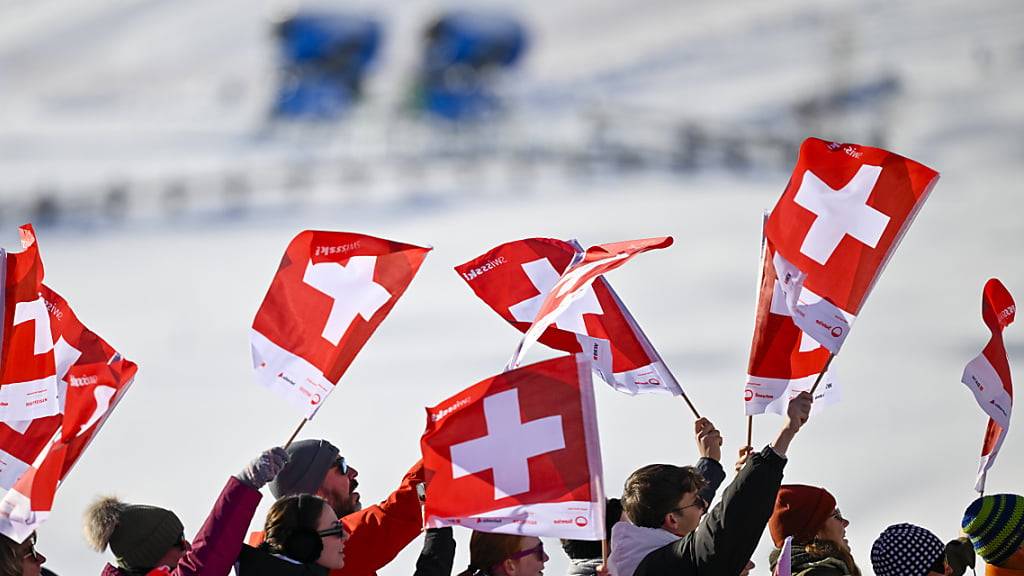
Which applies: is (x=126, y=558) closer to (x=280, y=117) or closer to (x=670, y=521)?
(x=670, y=521)

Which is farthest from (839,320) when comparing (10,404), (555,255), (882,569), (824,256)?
(10,404)

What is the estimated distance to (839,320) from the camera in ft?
11.9

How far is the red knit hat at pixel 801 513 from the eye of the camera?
151 inches

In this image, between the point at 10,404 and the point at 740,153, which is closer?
the point at 10,404

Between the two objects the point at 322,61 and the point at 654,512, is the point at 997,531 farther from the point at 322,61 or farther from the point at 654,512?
the point at 322,61

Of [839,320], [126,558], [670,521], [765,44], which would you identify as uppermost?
[765,44]

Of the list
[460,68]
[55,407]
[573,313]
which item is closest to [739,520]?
[573,313]

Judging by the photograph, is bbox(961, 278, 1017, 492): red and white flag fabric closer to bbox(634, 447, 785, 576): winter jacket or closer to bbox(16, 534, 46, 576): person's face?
bbox(634, 447, 785, 576): winter jacket

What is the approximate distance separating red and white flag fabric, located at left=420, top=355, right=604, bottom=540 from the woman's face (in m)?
0.27

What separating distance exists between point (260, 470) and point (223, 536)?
15cm

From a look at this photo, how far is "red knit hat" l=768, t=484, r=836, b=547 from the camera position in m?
3.83

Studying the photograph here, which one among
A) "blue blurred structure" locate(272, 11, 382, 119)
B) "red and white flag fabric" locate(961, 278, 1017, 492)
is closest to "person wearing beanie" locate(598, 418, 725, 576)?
"red and white flag fabric" locate(961, 278, 1017, 492)

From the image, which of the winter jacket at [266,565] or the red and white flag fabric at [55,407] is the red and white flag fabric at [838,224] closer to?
the winter jacket at [266,565]

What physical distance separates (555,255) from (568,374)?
1.33 m
